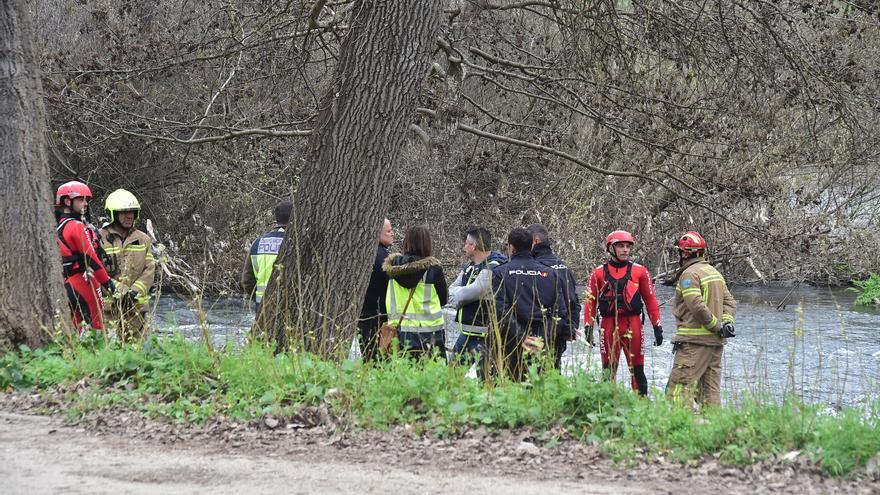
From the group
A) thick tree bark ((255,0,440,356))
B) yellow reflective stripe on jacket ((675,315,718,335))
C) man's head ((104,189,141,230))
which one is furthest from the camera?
man's head ((104,189,141,230))

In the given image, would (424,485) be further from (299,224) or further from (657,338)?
(657,338)

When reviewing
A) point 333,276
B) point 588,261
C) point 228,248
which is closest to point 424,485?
point 333,276

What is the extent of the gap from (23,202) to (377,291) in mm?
3199

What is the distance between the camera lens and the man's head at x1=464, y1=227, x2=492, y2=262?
28.7 ft

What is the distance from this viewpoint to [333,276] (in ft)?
25.3

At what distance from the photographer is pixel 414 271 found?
28.1ft

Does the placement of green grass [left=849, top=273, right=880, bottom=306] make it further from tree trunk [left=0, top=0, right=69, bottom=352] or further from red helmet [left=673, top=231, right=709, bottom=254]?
tree trunk [left=0, top=0, right=69, bottom=352]

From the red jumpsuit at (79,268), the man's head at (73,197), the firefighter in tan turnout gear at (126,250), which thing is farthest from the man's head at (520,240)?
the man's head at (73,197)

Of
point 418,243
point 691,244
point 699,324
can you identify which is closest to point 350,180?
point 418,243

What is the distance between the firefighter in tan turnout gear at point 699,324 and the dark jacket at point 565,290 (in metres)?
1.16

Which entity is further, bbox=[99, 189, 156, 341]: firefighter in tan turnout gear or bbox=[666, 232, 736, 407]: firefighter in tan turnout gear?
bbox=[99, 189, 156, 341]: firefighter in tan turnout gear

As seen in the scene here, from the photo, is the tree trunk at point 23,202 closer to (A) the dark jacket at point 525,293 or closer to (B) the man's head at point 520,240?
(A) the dark jacket at point 525,293

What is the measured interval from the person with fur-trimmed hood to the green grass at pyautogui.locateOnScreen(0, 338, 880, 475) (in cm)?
167

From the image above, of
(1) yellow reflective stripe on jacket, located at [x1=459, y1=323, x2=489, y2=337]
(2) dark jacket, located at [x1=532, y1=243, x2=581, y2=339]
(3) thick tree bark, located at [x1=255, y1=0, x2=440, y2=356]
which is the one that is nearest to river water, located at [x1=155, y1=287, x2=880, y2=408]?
(2) dark jacket, located at [x1=532, y1=243, x2=581, y2=339]
